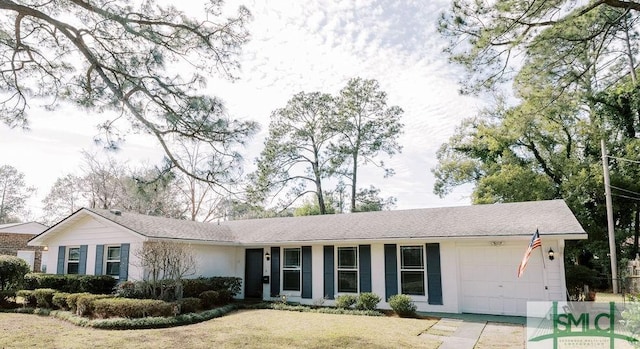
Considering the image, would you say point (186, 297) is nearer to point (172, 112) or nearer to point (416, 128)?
point (172, 112)

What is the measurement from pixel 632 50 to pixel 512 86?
7074 mm

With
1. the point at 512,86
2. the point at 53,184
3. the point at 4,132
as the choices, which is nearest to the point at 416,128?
the point at 512,86

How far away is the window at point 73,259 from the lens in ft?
52.0

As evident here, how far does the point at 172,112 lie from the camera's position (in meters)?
7.21

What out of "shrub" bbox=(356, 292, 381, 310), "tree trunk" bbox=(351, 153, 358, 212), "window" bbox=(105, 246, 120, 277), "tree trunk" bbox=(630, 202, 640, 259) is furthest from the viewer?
"tree trunk" bbox=(351, 153, 358, 212)

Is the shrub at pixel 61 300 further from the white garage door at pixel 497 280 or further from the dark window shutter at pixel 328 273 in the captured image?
the white garage door at pixel 497 280

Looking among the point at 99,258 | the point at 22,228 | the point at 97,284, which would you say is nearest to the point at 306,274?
the point at 97,284

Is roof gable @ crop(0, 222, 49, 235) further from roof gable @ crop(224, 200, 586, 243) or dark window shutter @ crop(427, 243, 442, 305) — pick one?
dark window shutter @ crop(427, 243, 442, 305)

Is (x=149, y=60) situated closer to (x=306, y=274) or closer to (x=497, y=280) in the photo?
(x=306, y=274)

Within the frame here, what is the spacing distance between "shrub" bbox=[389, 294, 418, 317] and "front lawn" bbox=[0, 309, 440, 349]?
498mm

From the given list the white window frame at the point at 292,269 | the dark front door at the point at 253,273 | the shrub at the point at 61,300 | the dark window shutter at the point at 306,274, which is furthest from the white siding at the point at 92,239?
the dark window shutter at the point at 306,274

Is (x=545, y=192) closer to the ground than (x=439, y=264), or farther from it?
farther from it

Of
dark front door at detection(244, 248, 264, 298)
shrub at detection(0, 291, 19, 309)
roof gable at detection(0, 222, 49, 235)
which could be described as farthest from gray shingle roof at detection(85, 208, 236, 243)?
roof gable at detection(0, 222, 49, 235)

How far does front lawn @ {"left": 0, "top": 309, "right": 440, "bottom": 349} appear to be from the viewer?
320 inches
